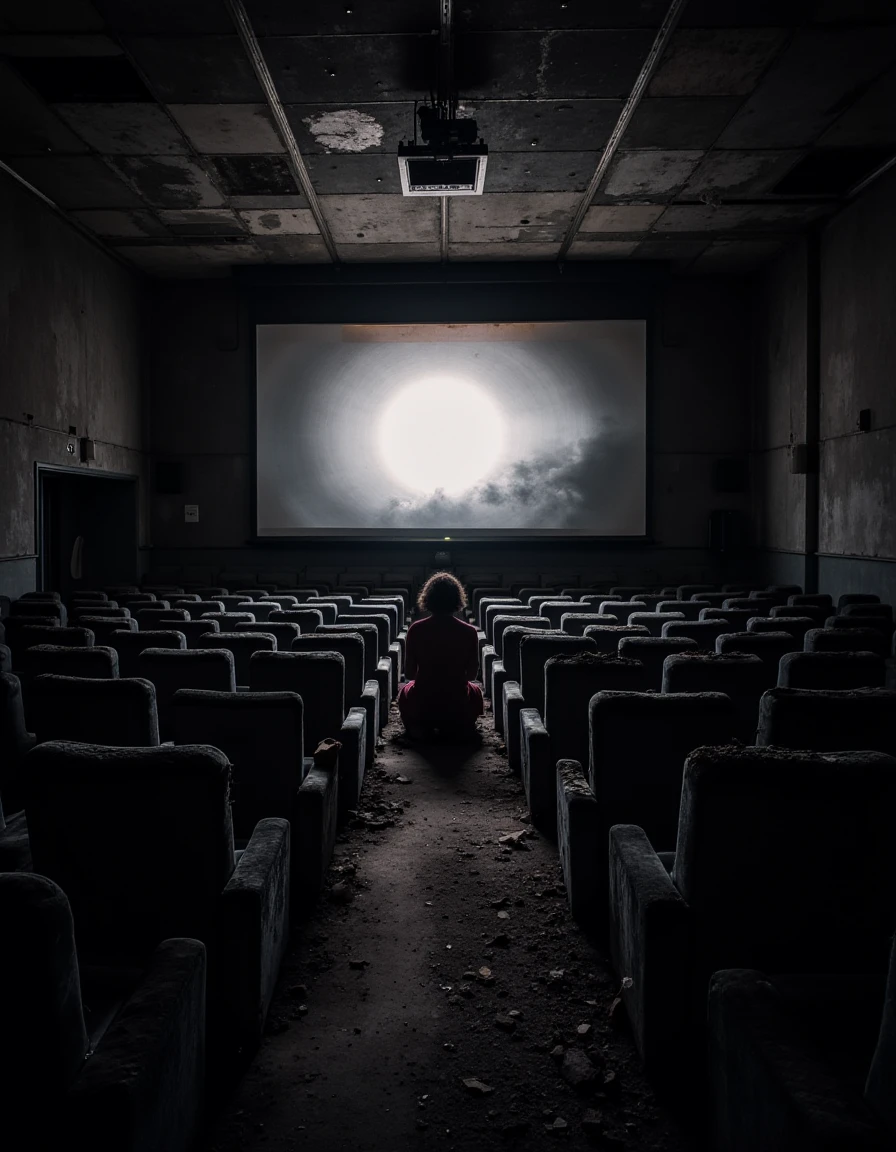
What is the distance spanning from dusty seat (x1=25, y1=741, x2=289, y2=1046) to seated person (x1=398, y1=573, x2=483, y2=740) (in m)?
2.98

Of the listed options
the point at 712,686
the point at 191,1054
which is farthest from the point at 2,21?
the point at 191,1054

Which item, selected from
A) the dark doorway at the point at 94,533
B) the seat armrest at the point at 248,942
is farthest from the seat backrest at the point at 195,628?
the dark doorway at the point at 94,533

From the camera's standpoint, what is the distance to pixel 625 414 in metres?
12.9

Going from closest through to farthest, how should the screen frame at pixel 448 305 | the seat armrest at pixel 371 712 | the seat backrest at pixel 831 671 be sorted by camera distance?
the seat backrest at pixel 831 671 → the seat armrest at pixel 371 712 → the screen frame at pixel 448 305

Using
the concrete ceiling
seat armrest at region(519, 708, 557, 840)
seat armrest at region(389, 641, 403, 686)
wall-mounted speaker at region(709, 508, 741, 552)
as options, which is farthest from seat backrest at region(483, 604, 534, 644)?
wall-mounted speaker at region(709, 508, 741, 552)

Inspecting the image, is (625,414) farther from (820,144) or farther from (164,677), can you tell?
(164,677)

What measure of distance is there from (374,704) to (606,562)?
888 centimetres

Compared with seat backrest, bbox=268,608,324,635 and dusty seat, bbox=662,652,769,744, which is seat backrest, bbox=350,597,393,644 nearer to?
seat backrest, bbox=268,608,324,635

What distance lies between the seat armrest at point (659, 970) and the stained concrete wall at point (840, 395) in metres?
7.76

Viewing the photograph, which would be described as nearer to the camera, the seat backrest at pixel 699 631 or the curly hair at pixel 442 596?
the seat backrest at pixel 699 631

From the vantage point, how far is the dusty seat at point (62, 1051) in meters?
1.13

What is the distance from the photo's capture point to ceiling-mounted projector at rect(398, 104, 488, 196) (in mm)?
6766

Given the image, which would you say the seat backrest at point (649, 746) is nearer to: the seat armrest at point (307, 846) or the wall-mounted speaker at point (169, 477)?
the seat armrest at point (307, 846)

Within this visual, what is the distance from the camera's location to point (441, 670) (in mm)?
4957
